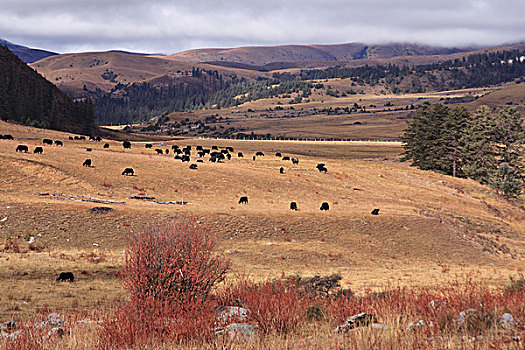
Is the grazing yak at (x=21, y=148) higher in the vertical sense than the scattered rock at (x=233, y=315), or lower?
higher

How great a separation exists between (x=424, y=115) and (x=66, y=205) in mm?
70431

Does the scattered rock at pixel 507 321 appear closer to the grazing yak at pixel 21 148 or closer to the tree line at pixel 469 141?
the grazing yak at pixel 21 148

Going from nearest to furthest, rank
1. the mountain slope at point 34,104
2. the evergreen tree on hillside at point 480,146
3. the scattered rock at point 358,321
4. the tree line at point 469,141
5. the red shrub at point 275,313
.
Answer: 1. the scattered rock at point 358,321
2. the red shrub at point 275,313
3. the evergreen tree on hillside at point 480,146
4. the tree line at point 469,141
5. the mountain slope at point 34,104

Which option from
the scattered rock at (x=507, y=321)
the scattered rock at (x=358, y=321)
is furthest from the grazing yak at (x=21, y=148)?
the scattered rock at (x=507, y=321)

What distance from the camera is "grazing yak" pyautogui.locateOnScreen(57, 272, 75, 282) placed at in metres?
17.4

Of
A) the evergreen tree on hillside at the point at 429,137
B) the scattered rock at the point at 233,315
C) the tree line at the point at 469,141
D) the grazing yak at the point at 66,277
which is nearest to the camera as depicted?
the scattered rock at the point at 233,315

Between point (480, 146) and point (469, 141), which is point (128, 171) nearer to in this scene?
point (469, 141)

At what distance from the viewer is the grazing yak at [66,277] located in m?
17.4

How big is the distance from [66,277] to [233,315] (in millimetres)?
10855

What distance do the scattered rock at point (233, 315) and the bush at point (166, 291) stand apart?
9.3 inches

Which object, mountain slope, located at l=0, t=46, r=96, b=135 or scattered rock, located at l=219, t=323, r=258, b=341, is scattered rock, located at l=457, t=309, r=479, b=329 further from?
mountain slope, located at l=0, t=46, r=96, b=135

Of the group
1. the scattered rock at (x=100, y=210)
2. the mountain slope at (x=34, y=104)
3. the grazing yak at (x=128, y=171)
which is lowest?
the scattered rock at (x=100, y=210)

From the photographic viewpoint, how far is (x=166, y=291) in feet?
32.8

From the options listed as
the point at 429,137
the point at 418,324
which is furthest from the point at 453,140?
the point at 418,324
